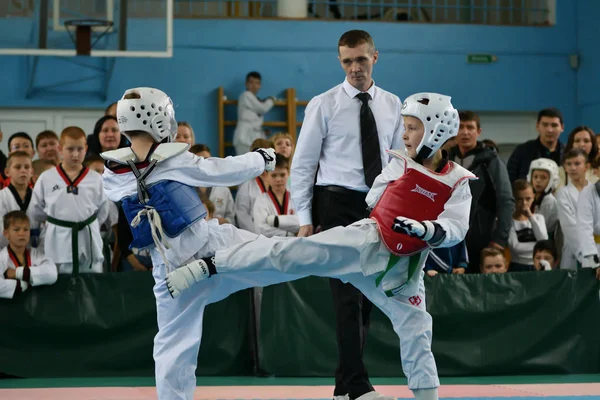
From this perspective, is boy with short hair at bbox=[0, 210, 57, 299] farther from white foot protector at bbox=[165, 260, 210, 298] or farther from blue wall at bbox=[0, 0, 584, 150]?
blue wall at bbox=[0, 0, 584, 150]

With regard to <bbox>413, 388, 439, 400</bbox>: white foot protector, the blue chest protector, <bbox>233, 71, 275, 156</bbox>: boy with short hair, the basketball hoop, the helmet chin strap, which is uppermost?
the basketball hoop

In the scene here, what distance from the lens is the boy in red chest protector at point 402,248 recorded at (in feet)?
14.8

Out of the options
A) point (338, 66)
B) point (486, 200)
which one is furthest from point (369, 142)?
point (338, 66)

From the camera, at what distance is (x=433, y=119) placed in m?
4.68

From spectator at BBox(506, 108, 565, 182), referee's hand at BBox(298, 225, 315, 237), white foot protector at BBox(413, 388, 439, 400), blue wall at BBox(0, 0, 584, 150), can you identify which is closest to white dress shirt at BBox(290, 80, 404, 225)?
referee's hand at BBox(298, 225, 315, 237)

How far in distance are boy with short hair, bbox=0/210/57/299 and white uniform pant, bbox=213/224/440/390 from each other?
3.03 m

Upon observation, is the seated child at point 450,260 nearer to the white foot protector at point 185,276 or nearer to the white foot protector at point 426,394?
the white foot protector at point 426,394

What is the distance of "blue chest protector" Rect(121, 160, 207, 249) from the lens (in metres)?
4.61

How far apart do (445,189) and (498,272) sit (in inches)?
127

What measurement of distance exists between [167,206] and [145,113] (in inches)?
19.9

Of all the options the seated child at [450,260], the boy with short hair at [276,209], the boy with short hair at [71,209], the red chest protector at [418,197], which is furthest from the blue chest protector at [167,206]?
the seated child at [450,260]

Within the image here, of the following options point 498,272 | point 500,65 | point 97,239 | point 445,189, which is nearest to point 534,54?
point 500,65

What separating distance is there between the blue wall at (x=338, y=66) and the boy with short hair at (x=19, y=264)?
6.98 metres

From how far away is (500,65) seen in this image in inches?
609
